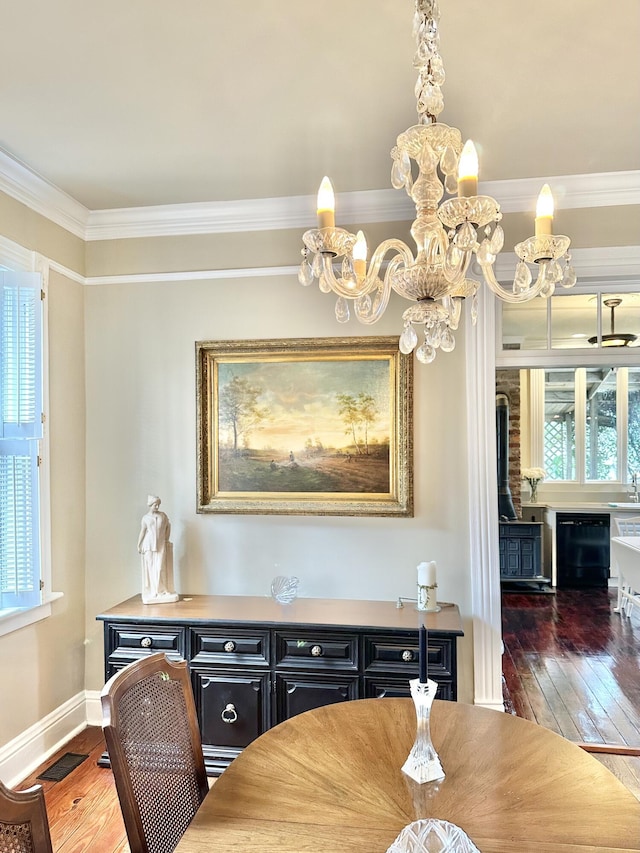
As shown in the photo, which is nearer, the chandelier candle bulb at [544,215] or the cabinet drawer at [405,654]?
the chandelier candle bulb at [544,215]

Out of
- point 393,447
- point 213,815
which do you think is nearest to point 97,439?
point 393,447

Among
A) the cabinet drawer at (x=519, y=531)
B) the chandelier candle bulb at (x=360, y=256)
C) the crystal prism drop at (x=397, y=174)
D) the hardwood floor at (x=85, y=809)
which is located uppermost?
the crystal prism drop at (x=397, y=174)

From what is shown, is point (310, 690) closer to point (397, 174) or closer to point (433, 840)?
point (433, 840)

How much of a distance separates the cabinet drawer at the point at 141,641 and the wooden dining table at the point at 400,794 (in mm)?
1233

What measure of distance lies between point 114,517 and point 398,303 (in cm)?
200

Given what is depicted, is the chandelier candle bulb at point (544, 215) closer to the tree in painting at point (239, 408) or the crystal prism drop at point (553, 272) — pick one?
the crystal prism drop at point (553, 272)

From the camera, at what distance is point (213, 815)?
1.28m

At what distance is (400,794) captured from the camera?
4.42ft

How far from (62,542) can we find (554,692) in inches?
125

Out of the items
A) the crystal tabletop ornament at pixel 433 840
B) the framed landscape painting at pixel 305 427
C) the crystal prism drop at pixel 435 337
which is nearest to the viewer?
the crystal tabletop ornament at pixel 433 840

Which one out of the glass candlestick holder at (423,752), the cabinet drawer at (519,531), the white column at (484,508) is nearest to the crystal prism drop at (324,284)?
the glass candlestick holder at (423,752)

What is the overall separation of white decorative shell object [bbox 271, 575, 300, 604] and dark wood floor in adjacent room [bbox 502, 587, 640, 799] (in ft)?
4.93

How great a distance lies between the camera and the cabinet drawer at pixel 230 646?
2699mm

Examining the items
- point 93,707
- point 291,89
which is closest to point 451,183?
point 291,89
